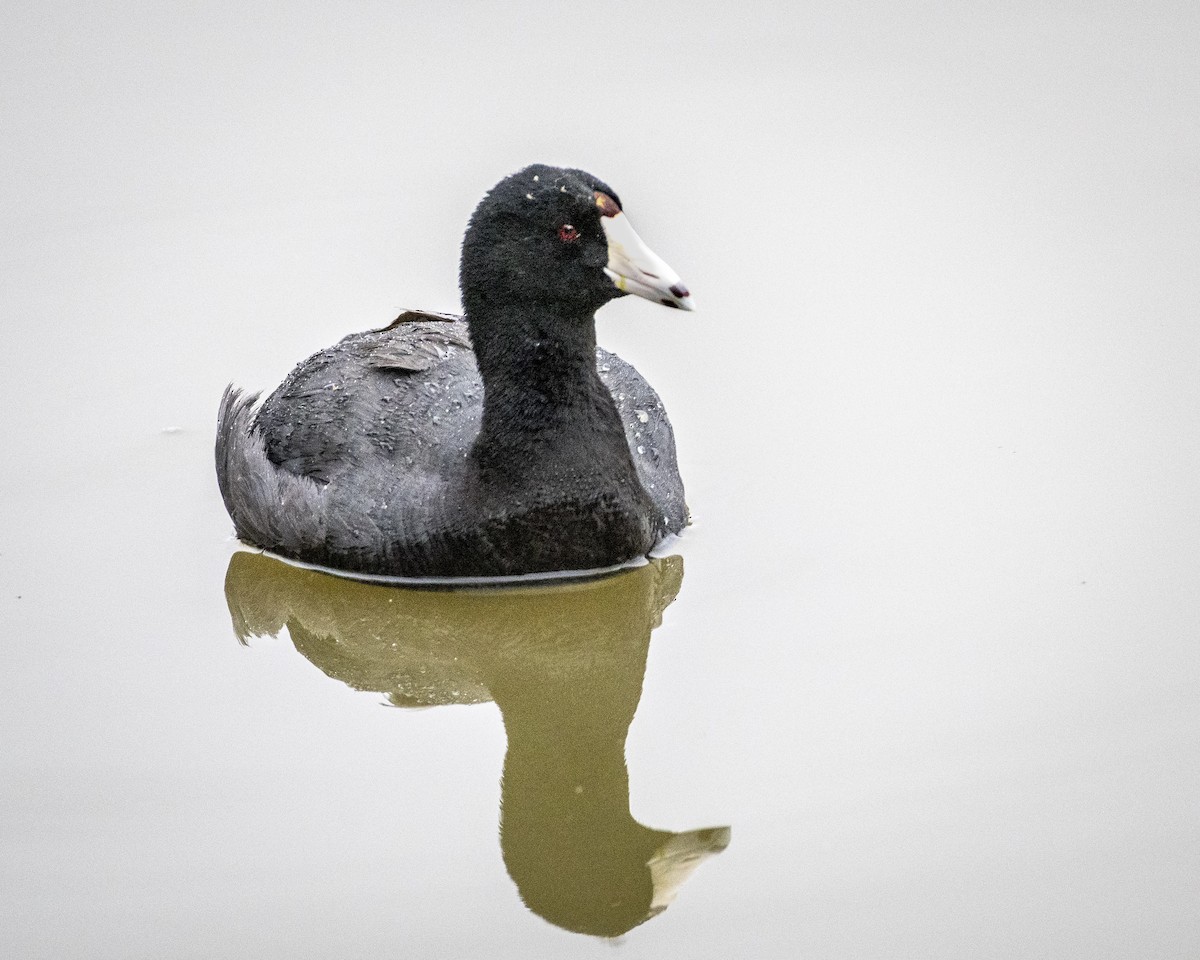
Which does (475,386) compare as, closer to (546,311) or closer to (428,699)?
(546,311)

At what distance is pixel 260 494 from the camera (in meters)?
8.23

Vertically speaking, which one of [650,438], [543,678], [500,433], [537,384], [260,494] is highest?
[537,384]

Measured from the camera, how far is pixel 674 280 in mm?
7473

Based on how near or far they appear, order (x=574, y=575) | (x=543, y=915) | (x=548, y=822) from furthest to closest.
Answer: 1. (x=574, y=575)
2. (x=548, y=822)
3. (x=543, y=915)

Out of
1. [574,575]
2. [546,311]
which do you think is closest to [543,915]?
[574,575]

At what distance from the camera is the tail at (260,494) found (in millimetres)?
8047

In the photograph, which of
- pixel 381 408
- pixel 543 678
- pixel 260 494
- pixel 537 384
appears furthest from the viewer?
pixel 260 494

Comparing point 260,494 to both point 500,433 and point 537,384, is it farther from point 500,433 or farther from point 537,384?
point 537,384

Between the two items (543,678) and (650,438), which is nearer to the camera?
(543,678)

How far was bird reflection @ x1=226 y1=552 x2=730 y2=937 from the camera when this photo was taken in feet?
20.5

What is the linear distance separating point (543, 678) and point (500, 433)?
100cm

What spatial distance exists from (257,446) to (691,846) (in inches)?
117

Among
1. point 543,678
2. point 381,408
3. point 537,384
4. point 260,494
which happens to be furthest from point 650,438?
point 260,494

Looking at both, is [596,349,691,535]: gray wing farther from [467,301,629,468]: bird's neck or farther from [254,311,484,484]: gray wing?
[254,311,484,484]: gray wing
